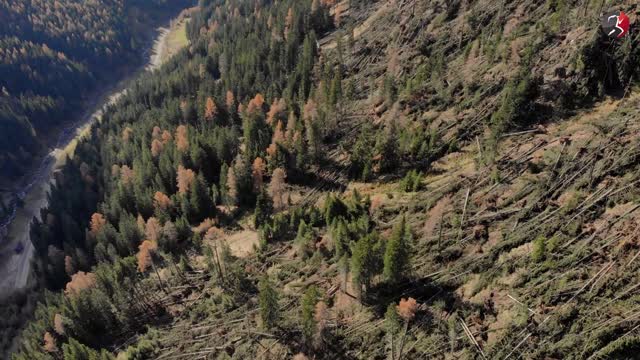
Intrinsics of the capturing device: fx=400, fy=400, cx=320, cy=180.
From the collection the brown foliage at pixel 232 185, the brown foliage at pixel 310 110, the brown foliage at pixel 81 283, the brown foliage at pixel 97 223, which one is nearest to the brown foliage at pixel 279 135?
the brown foliage at pixel 310 110

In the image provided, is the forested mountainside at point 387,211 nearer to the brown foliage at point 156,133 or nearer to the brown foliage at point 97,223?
the brown foliage at point 97,223

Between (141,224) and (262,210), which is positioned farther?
(141,224)

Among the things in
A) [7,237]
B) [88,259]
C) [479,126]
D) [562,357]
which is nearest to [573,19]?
[479,126]

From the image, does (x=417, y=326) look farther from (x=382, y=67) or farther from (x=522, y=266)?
(x=382, y=67)

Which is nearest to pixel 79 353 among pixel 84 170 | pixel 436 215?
pixel 436 215

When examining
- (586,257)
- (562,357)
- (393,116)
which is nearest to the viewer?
(562,357)

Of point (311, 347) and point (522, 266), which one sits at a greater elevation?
point (522, 266)

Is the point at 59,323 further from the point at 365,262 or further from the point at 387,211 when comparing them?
the point at 387,211
